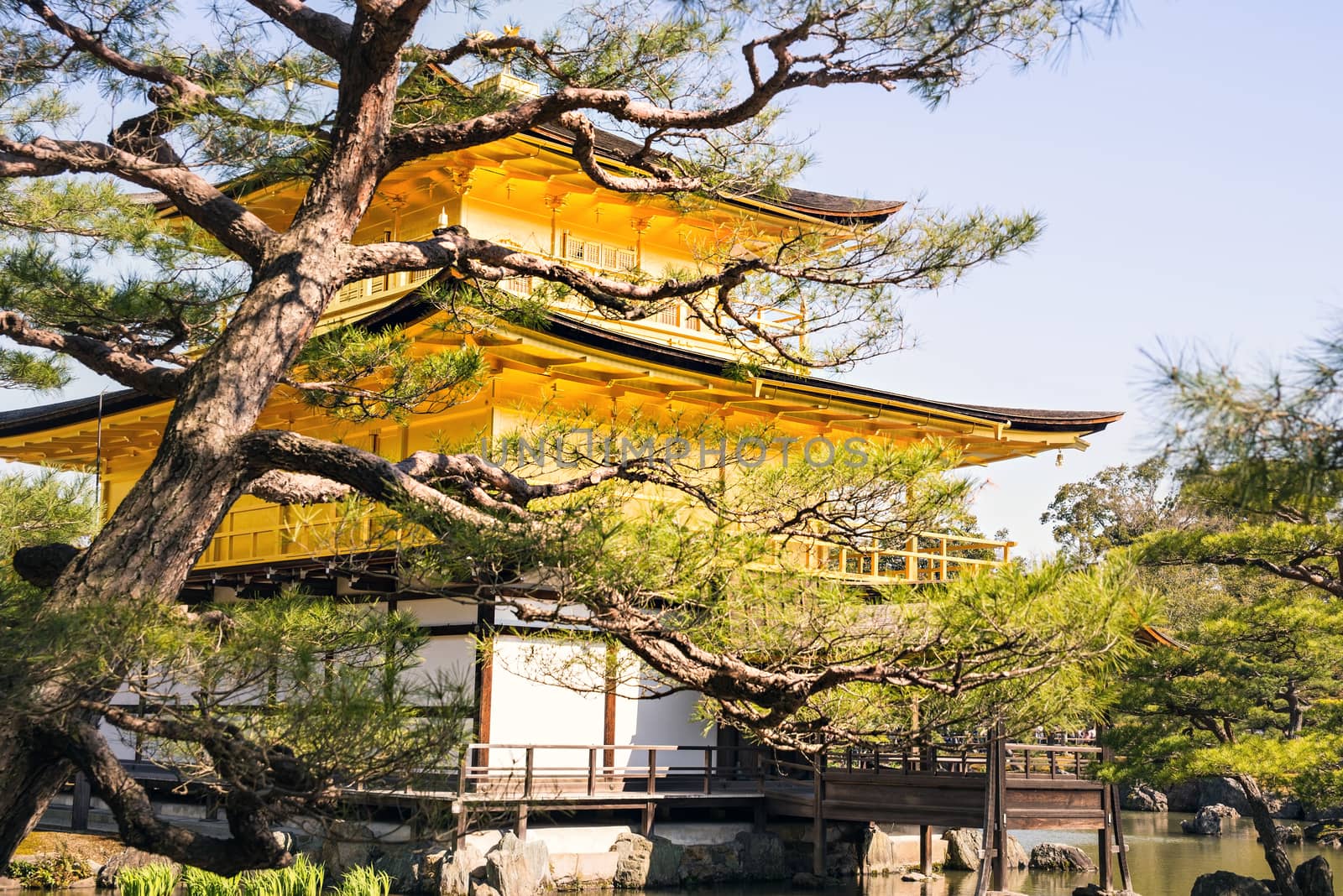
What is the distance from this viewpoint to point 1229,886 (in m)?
11.7

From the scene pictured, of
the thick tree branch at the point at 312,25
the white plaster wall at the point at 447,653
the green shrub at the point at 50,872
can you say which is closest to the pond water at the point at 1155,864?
the white plaster wall at the point at 447,653

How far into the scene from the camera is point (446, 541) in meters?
4.17

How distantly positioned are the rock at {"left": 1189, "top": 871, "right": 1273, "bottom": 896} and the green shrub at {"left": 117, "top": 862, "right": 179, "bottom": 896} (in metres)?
9.04

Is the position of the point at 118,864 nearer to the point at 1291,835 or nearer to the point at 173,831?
the point at 173,831

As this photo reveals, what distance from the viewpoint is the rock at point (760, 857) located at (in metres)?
13.3

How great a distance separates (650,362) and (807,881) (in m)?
5.65

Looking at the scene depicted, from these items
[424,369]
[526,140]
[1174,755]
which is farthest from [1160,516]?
[424,369]

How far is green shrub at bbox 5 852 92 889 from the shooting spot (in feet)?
36.1

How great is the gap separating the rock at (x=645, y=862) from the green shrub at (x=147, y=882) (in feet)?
14.6

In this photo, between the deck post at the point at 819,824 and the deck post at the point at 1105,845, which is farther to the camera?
the deck post at the point at 1105,845

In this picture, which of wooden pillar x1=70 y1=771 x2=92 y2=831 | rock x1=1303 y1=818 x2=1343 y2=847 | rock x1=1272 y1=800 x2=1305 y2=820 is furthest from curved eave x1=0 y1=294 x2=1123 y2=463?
rock x1=1272 y1=800 x2=1305 y2=820

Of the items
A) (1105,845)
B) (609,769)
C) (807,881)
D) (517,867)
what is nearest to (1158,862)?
(1105,845)

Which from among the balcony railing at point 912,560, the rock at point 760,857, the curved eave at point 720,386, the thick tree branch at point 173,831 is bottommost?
the rock at point 760,857

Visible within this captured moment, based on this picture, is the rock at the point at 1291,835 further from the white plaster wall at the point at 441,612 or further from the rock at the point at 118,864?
the rock at the point at 118,864
